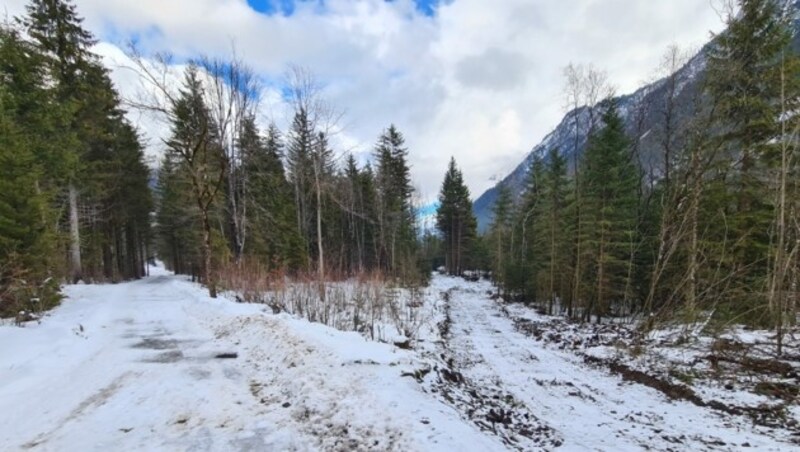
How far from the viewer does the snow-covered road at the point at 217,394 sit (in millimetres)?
3789

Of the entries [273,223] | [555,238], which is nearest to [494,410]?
[555,238]

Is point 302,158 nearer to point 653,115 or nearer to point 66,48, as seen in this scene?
point 66,48

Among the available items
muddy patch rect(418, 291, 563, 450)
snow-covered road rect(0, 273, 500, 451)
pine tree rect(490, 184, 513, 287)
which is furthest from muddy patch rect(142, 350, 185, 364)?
pine tree rect(490, 184, 513, 287)

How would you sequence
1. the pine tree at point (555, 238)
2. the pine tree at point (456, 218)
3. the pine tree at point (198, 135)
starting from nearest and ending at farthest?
the pine tree at point (198, 135), the pine tree at point (555, 238), the pine tree at point (456, 218)

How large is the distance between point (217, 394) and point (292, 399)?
3.45ft

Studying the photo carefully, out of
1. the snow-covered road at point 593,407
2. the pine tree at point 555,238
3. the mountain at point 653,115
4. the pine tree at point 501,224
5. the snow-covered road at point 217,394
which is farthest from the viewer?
the pine tree at point 501,224

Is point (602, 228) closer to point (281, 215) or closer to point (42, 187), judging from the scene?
point (281, 215)

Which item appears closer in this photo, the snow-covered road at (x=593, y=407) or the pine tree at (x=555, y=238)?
the snow-covered road at (x=593, y=407)

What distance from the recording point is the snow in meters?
3.88

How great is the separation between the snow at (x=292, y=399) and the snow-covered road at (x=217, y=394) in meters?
0.02

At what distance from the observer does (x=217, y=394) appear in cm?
506

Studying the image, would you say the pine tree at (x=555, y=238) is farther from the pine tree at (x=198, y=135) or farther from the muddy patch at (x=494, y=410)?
the pine tree at (x=198, y=135)

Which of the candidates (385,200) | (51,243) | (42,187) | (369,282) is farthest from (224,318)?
(385,200)

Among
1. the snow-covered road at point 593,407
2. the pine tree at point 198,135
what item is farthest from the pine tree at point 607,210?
the pine tree at point 198,135
